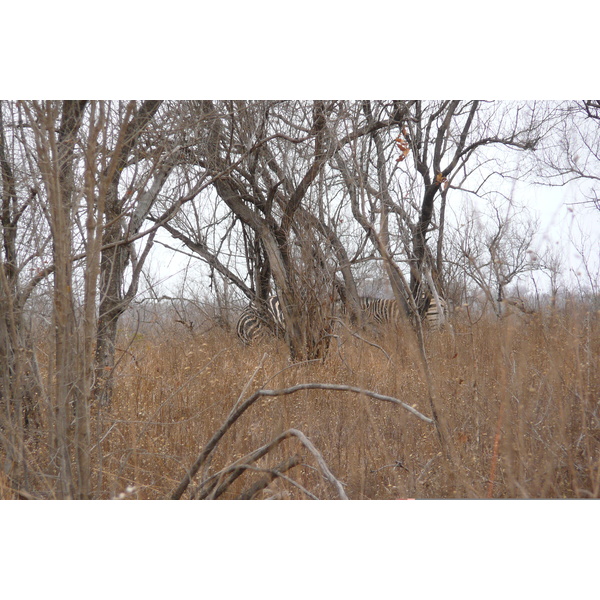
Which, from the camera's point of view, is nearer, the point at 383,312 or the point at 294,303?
the point at 383,312

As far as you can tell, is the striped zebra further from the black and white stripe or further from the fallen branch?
the fallen branch

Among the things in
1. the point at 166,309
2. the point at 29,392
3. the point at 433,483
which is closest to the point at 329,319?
the point at 166,309

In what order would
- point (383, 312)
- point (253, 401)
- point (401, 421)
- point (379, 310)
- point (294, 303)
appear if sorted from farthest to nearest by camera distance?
point (294, 303), point (379, 310), point (383, 312), point (401, 421), point (253, 401)

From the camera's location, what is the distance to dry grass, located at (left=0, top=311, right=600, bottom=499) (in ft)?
7.27

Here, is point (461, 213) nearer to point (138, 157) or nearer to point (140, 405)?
point (138, 157)

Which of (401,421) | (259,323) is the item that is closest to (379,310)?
(259,323)

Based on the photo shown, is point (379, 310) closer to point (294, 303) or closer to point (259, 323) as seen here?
point (294, 303)

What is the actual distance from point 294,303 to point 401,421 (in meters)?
1.50

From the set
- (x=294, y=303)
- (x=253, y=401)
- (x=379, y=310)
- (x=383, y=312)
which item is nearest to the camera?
(x=253, y=401)

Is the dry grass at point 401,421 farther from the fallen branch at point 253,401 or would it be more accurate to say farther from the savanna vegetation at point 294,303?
the fallen branch at point 253,401

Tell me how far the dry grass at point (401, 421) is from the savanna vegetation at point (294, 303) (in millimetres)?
14

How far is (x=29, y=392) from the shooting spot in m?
2.31

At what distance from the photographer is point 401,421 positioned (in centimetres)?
252

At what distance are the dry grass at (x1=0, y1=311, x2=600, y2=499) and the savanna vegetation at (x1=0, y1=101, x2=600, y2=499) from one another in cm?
1
